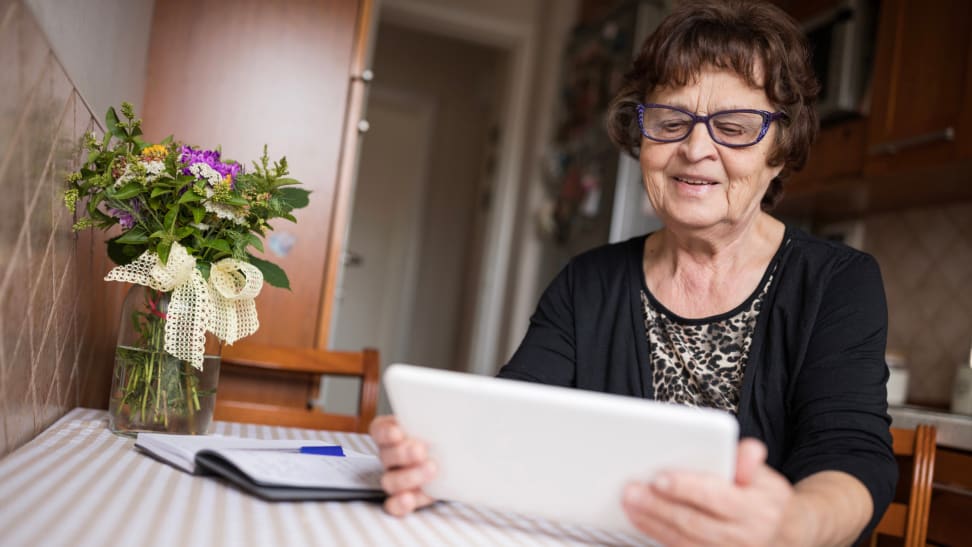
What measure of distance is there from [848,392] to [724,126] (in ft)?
1.28

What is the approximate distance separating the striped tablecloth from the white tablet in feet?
0.16

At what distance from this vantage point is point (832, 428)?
3.01 ft

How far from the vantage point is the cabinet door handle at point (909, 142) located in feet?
6.55

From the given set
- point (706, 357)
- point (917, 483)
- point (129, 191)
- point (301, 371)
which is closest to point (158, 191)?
point (129, 191)

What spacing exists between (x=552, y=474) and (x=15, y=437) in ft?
1.83

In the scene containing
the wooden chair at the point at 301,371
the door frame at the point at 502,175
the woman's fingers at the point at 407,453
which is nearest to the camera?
the woman's fingers at the point at 407,453

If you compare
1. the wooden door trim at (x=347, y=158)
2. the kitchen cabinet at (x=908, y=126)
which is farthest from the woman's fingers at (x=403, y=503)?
the kitchen cabinet at (x=908, y=126)

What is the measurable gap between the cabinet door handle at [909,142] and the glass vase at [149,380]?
1736mm

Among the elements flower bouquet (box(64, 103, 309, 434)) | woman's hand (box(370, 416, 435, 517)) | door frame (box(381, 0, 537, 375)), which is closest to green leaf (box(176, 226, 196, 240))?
flower bouquet (box(64, 103, 309, 434))

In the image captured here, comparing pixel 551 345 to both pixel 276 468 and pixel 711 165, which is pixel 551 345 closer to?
pixel 711 165

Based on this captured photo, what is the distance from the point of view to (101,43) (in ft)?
4.34

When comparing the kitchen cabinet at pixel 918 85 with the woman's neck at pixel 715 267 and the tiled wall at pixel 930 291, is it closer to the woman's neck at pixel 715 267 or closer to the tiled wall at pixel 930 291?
the tiled wall at pixel 930 291

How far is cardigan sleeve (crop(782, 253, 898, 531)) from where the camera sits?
0.86 metres

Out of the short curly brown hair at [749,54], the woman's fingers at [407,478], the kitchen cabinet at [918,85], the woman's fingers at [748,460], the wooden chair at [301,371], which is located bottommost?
the wooden chair at [301,371]
